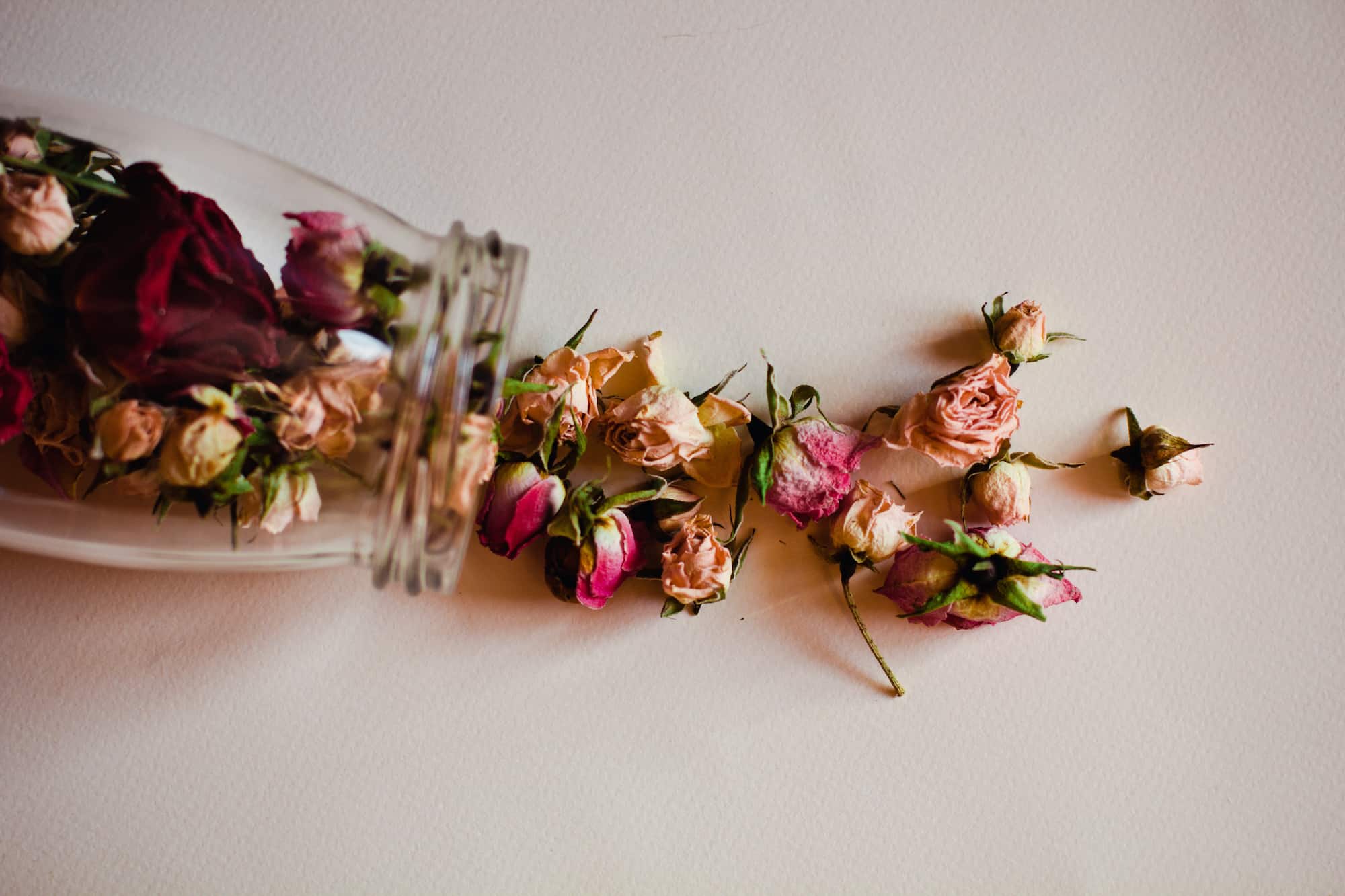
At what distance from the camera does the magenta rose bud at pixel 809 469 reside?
496 mm

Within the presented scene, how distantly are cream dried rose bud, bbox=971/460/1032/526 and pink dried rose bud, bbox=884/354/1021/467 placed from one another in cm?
2

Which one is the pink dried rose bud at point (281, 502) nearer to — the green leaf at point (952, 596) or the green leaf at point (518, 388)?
the green leaf at point (518, 388)

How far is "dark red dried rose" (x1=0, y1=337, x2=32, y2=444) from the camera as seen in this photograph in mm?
358

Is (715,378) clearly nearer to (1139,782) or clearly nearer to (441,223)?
(441,223)

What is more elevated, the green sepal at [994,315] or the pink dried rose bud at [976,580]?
the green sepal at [994,315]

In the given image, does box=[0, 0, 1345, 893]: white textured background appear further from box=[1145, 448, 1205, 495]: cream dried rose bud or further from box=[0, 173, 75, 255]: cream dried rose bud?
box=[0, 173, 75, 255]: cream dried rose bud

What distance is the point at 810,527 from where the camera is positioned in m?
0.54

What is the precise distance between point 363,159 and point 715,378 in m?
0.25

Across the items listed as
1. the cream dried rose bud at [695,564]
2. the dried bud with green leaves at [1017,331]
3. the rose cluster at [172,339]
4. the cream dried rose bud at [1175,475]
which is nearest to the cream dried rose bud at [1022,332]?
the dried bud with green leaves at [1017,331]

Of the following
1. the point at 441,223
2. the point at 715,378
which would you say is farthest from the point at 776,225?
the point at 441,223

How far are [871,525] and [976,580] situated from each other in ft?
0.21

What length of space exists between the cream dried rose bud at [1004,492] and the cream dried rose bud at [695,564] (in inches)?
6.1

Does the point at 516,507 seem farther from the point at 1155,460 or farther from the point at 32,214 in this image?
the point at 1155,460

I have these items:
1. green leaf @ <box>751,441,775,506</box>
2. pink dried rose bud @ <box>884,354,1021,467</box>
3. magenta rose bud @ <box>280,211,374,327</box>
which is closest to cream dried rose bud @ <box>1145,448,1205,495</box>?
pink dried rose bud @ <box>884,354,1021,467</box>
